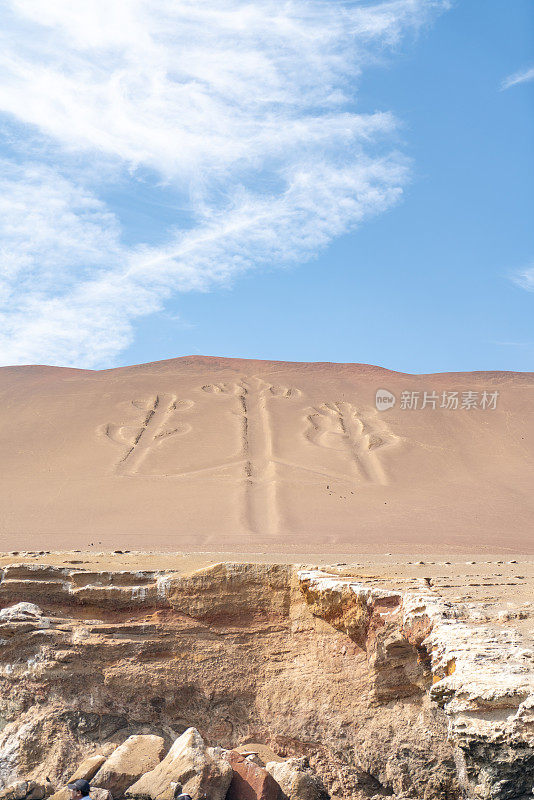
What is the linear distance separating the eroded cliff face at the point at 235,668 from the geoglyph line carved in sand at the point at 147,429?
A: 61.6ft

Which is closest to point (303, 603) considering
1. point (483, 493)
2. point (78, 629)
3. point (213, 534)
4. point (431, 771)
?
point (431, 771)

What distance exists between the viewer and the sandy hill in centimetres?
1923

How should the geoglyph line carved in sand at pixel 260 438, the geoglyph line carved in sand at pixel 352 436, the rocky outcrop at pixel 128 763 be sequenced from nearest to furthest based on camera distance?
the rocky outcrop at pixel 128 763, the geoglyph line carved in sand at pixel 260 438, the geoglyph line carved in sand at pixel 352 436

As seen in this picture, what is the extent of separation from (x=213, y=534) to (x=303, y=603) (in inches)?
489

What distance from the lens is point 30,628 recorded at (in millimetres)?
6695

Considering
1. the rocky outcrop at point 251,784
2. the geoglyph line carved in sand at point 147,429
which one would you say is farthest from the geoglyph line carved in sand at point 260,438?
the rocky outcrop at point 251,784

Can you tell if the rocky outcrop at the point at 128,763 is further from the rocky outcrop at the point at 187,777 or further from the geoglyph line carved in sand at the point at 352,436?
the geoglyph line carved in sand at the point at 352,436

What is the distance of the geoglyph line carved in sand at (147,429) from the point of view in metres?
26.8

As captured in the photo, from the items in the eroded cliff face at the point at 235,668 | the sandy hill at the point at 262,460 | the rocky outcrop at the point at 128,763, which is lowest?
the rocky outcrop at the point at 128,763

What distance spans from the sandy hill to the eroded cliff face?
30.3ft

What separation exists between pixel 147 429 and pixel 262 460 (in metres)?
6.41

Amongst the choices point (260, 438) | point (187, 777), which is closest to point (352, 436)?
point (260, 438)

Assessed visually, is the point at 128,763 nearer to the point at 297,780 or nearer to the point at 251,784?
the point at 251,784

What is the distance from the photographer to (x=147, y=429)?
30.1m
